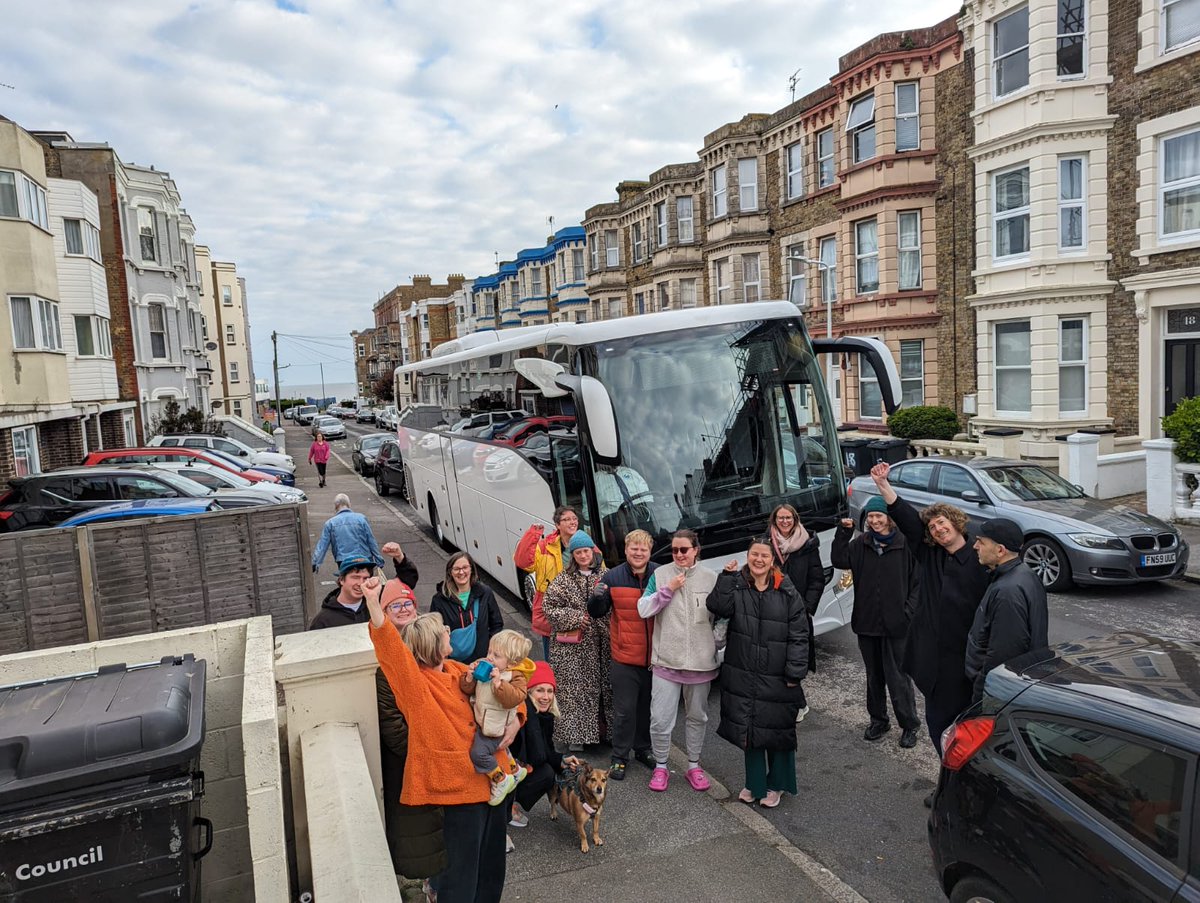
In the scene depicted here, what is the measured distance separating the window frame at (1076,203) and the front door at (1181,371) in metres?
2.75

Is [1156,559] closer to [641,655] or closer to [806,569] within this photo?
[806,569]

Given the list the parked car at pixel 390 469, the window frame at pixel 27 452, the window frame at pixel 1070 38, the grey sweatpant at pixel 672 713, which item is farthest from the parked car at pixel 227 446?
the window frame at pixel 1070 38

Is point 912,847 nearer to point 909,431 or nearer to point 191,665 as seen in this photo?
point 191,665

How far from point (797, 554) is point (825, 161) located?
22.0m

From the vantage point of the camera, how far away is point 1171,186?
15867 millimetres

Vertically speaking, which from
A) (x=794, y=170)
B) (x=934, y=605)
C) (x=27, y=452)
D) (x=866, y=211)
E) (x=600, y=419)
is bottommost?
(x=934, y=605)

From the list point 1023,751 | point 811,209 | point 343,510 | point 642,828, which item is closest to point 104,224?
point 811,209

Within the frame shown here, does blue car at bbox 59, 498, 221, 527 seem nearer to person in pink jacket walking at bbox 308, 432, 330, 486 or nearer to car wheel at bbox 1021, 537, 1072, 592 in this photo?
car wheel at bbox 1021, 537, 1072, 592

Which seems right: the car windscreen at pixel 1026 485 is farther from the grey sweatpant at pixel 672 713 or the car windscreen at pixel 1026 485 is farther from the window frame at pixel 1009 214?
the window frame at pixel 1009 214

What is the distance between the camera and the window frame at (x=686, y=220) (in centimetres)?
3394

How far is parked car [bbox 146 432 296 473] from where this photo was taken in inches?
1036

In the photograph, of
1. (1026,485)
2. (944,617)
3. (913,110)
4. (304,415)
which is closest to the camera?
(944,617)

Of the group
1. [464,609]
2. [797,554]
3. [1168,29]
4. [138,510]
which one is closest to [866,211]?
[1168,29]

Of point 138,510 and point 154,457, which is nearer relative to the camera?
point 138,510
